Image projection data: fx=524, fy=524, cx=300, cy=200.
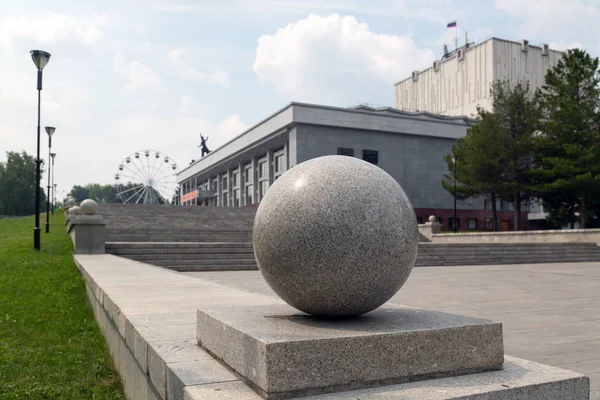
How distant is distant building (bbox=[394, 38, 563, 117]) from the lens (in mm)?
70062

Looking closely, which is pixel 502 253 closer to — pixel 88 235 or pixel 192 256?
pixel 192 256

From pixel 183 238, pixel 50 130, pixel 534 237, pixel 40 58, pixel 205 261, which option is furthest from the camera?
pixel 50 130

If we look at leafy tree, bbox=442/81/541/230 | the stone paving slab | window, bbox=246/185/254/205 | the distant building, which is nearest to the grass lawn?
the stone paving slab

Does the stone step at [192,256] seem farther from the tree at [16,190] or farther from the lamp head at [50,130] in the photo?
the tree at [16,190]

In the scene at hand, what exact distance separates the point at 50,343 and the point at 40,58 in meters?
14.9

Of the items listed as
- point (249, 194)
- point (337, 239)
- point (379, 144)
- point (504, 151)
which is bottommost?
point (337, 239)

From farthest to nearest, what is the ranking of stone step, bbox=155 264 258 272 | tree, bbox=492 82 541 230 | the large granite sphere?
tree, bbox=492 82 541 230 < stone step, bbox=155 264 258 272 < the large granite sphere

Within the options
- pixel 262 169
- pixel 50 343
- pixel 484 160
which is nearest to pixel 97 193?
pixel 262 169

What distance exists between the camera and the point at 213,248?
18828mm

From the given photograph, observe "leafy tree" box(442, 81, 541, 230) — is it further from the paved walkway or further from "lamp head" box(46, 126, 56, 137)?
"lamp head" box(46, 126, 56, 137)

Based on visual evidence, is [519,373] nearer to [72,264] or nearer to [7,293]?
[7,293]

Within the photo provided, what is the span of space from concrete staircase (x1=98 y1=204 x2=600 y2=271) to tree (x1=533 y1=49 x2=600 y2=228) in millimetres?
9517

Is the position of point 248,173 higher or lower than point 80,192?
lower

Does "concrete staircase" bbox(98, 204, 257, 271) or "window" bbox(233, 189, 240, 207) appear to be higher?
"window" bbox(233, 189, 240, 207)
